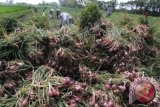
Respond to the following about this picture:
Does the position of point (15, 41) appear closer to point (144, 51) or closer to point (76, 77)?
point (76, 77)

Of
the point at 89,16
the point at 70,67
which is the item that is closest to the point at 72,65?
the point at 70,67

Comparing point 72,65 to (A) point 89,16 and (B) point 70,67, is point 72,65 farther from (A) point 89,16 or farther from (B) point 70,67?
(A) point 89,16

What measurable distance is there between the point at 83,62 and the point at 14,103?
0.90m

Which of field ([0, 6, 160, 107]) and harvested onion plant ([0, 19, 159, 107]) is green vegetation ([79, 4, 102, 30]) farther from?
harvested onion plant ([0, 19, 159, 107])

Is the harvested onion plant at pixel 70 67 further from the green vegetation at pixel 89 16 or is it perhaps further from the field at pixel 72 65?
the green vegetation at pixel 89 16

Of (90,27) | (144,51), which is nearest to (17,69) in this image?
(90,27)

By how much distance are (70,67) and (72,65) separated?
0.03 m

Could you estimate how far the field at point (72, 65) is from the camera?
9.89 feet

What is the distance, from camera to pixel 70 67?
3.39 meters

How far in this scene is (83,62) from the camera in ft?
11.8

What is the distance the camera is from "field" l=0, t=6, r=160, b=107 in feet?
9.89

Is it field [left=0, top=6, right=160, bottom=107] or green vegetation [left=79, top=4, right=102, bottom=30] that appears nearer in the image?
field [left=0, top=6, right=160, bottom=107]

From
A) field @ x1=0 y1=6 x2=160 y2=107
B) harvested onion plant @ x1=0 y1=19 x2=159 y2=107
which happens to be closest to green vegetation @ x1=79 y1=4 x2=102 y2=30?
field @ x1=0 y1=6 x2=160 y2=107

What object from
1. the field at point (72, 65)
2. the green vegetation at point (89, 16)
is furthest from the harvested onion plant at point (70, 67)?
the green vegetation at point (89, 16)
